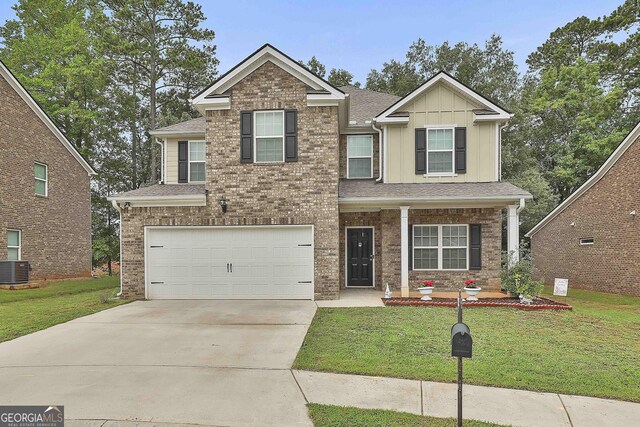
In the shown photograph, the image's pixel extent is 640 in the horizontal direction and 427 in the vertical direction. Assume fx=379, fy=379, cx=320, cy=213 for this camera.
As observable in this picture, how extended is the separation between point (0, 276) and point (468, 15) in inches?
1020

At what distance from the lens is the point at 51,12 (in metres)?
24.2

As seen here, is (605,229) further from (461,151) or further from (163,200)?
(163,200)

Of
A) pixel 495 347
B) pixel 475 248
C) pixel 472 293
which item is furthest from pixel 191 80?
pixel 495 347

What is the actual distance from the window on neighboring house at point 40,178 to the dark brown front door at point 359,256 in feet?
43.7

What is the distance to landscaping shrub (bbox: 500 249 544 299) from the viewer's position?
9.91 meters

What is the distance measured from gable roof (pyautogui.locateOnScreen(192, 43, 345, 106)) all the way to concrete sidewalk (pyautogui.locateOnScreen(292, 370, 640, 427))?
311 inches

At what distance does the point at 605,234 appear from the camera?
44.3 ft

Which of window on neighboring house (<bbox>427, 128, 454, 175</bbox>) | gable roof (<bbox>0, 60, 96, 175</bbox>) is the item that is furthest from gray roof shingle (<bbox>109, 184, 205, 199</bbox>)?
gable roof (<bbox>0, 60, 96, 175</bbox>)

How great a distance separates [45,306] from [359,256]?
914 cm

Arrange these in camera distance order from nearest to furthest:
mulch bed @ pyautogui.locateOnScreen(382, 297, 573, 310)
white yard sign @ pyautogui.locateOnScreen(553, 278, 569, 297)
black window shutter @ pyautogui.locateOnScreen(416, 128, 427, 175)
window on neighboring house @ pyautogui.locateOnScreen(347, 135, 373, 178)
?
mulch bed @ pyautogui.locateOnScreen(382, 297, 573, 310) < white yard sign @ pyautogui.locateOnScreen(553, 278, 569, 297) < black window shutter @ pyautogui.locateOnScreen(416, 128, 427, 175) < window on neighboring house @ pyautogui.locateOnScreen(347, 135, 373, 178)

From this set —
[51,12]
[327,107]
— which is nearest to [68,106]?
[51,12]

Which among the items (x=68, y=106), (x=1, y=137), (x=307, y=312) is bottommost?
(x=307, y=312)

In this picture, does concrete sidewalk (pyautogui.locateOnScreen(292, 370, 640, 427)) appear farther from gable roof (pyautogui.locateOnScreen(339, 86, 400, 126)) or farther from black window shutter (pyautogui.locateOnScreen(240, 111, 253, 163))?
gable roof (pyautogui.locateOnScreen(339, 86, 400, 126))

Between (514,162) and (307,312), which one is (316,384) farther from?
(514,162)
